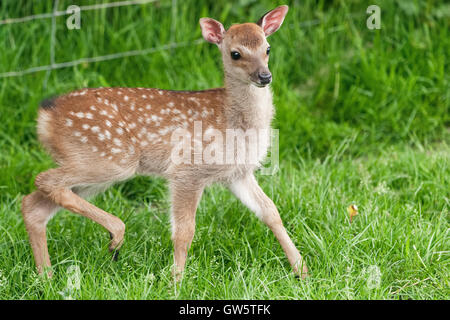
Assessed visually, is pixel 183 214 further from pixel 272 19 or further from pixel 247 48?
pixel 272 19

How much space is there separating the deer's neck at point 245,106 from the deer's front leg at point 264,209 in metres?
0.34

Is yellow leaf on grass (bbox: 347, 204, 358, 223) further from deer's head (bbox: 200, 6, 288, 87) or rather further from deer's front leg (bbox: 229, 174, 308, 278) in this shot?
deer's head (bbox: 200, 6, 288, 87)

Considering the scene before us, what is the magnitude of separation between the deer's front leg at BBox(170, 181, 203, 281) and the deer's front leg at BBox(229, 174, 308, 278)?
0.31 meters

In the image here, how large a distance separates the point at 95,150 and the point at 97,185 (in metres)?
0.22

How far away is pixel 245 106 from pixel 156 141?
0.56 m

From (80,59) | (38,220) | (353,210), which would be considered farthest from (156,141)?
(80,59)

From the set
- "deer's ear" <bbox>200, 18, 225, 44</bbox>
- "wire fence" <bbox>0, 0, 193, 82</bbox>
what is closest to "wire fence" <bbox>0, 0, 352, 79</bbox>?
"wire fence" <bbox>0, 0, 193, 82</bbox>

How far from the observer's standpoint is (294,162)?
6215mm

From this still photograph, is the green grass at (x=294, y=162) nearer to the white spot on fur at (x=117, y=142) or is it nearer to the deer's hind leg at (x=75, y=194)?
the deer's hind leg at (x=75, y=194)

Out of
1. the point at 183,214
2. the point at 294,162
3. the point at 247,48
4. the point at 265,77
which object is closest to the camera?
the point at 265,77

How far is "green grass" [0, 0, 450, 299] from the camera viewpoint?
4.43 metres

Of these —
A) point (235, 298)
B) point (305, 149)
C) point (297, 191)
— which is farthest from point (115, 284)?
point (305, 149)

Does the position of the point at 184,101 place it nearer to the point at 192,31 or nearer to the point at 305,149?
the point at 305,149
